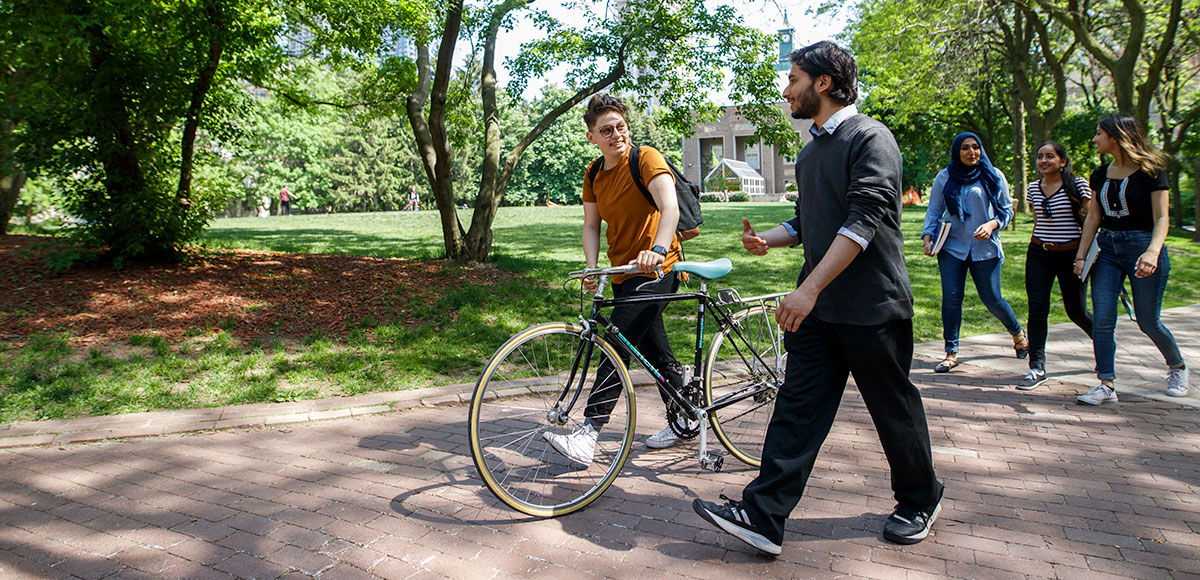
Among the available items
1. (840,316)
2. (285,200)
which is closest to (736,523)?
(840,316)

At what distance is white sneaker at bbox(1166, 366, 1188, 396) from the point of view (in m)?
5.64

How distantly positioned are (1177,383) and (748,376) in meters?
3.65

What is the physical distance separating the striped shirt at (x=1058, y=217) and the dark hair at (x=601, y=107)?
A: 12.1 feet

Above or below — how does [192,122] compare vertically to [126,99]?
below

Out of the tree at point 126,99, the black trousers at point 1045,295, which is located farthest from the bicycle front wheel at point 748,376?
the tree at point 126,99

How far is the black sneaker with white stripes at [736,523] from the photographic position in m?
3.15

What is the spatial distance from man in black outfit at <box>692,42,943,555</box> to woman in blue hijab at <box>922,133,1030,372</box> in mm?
3635

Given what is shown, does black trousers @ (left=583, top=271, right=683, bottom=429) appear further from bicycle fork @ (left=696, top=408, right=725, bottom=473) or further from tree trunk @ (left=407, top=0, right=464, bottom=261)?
tree trunk @ (left=407, top=0, right=464, bottom=261)

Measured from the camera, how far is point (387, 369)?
21.8ft

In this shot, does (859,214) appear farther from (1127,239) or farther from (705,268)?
(1127,239)

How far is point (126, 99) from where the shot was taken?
29.7 feet

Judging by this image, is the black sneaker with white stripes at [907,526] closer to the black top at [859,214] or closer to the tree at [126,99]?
the black top at [859,214]

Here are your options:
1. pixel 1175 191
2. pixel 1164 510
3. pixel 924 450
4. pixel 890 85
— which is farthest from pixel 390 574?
pixel 1175 191

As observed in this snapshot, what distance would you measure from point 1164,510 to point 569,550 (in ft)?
9.14
